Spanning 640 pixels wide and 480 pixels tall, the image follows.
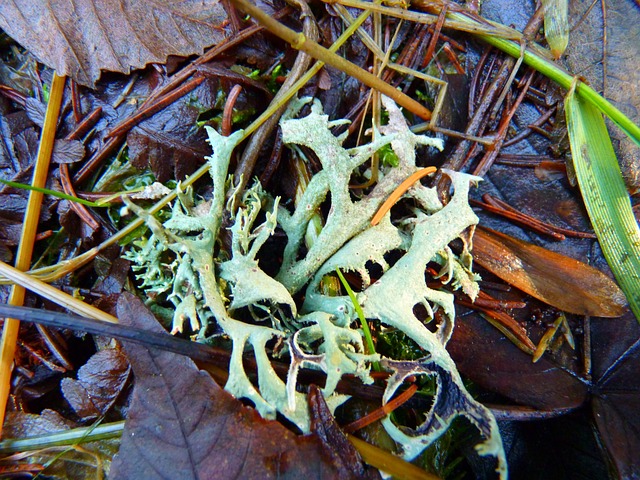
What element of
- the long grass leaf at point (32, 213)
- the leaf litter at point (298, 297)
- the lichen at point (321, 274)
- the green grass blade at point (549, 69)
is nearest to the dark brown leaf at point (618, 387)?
the leaf litter at point (298, 297)

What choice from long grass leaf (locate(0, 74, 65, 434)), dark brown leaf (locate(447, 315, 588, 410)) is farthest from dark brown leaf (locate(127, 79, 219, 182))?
dark brown leaf (locate(447, 315, 588, 410))

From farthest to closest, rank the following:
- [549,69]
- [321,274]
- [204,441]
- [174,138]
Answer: [549,69]
[174,138]
[321,274]
[204,441]

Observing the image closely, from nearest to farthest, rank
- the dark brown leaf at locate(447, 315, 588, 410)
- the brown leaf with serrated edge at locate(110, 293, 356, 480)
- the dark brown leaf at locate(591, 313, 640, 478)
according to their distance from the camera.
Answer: the brown leaf with serrated edge at locate(110, 293, 356, 480), the dark brown leaf at locate(591, 313, 640, 478), the dark brown leaf at locate(447, 315, 588, 410)

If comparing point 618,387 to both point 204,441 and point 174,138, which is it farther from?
point 174,138

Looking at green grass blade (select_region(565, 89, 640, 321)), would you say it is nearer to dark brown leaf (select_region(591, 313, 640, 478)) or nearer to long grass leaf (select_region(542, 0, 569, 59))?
dark brown leaf (select_region(591, 313, 640, 478))

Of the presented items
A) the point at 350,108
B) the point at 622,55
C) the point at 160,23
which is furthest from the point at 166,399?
the point at 622,55

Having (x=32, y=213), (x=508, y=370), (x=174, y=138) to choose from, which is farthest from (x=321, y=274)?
(x=32, y=213)

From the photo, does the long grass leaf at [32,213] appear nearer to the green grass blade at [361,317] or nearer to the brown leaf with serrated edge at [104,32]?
the brown leaf with serrated edge at [104,32]
